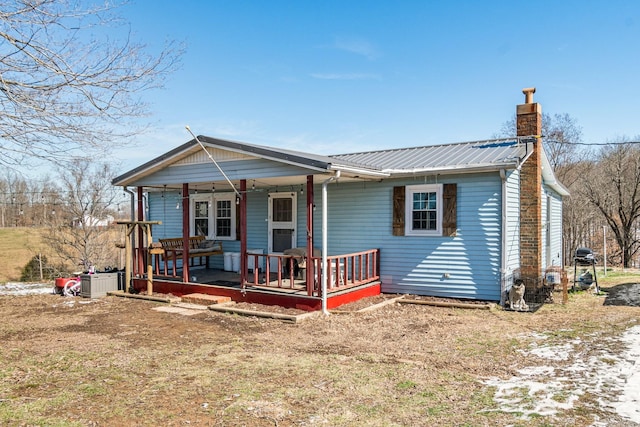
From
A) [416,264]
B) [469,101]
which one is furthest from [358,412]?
[469,101]

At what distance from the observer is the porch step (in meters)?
9.63

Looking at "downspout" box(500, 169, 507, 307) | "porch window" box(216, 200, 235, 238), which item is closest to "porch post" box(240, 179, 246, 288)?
"porch window" box(216, 200, 235, 238)

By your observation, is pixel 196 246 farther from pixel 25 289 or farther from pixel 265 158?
pixel 25 289

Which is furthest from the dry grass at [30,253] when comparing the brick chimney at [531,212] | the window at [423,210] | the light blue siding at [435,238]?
the brick chimney at [531,212]

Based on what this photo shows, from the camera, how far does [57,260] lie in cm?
1903

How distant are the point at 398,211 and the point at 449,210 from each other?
1200mm

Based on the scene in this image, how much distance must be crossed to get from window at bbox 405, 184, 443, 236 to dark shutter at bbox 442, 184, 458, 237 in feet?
0.36

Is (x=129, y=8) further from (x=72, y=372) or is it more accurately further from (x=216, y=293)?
(x=216, y=293)

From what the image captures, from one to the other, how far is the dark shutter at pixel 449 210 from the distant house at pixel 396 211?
0.02 m

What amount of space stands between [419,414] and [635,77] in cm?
1457

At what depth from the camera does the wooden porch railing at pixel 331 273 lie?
890 centimetres

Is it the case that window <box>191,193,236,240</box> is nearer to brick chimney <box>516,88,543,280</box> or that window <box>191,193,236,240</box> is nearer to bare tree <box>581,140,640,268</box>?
brick chimney <box>516,88,543,280</box>

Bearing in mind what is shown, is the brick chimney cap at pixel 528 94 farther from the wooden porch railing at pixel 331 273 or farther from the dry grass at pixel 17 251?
the dry grass at pixel 17 251

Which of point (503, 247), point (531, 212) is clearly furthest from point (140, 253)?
point (531, 212)
